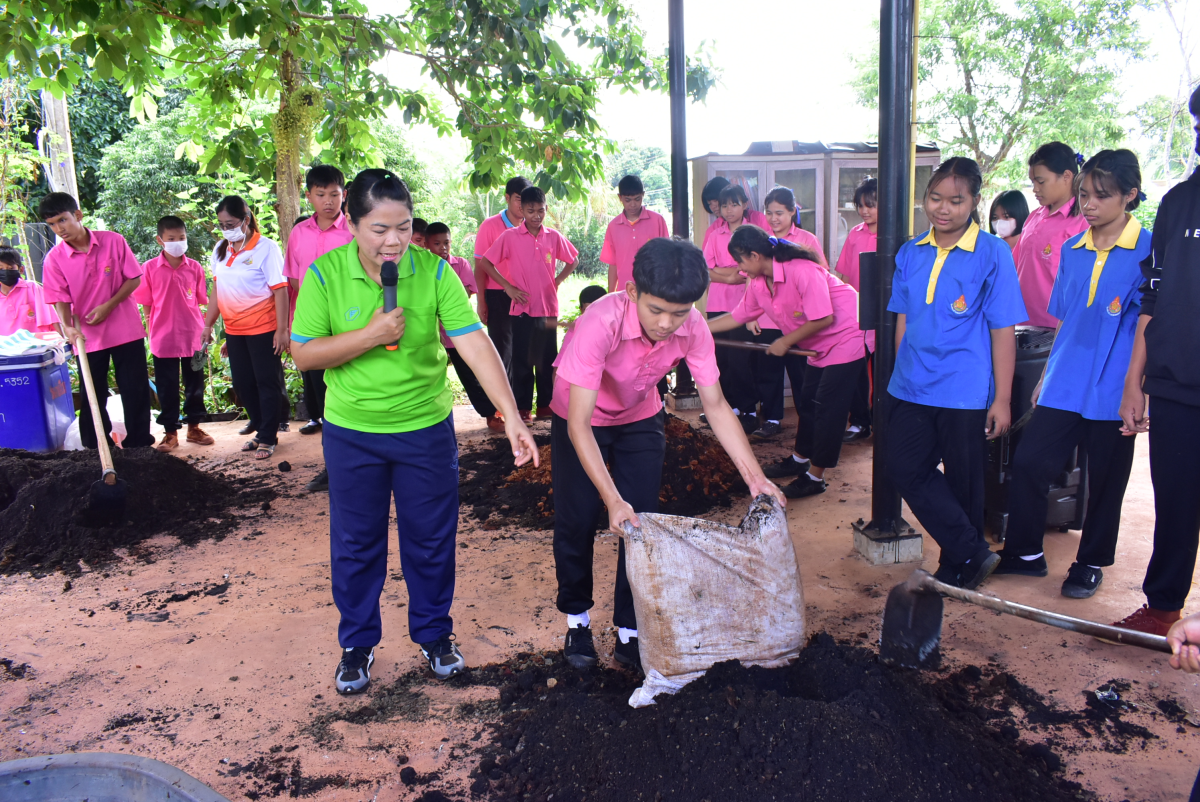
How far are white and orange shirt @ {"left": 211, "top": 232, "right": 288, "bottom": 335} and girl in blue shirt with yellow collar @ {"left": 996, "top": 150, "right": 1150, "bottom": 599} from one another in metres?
4.85

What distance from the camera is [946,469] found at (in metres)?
3.32

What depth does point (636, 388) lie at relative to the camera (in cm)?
258

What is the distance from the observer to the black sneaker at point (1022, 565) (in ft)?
11.4

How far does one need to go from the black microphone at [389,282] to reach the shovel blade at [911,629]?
72.0 inches

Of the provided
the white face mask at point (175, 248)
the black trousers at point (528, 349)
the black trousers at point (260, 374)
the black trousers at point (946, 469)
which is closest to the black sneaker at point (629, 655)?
the black trousers at point (946, 469)

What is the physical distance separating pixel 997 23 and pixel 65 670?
17944mm

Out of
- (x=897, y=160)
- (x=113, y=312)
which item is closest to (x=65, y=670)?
(x=113, y=312)

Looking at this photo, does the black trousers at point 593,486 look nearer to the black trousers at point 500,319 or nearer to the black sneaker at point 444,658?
the black sneaker at point 444,658

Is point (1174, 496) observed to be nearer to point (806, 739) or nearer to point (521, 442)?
point (806, 739)

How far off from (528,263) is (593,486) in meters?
4.21

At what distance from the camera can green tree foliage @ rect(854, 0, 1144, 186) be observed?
15102 mm

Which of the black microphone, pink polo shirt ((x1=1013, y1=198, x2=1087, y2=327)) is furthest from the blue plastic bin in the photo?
pink polo shirt ((x1=1013, y1=198, x2=1087, y2=327))

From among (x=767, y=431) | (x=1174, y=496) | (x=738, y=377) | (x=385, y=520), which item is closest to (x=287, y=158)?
(x=738, y=377)

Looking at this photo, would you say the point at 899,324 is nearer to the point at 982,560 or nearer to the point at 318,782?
the point at 982,560
